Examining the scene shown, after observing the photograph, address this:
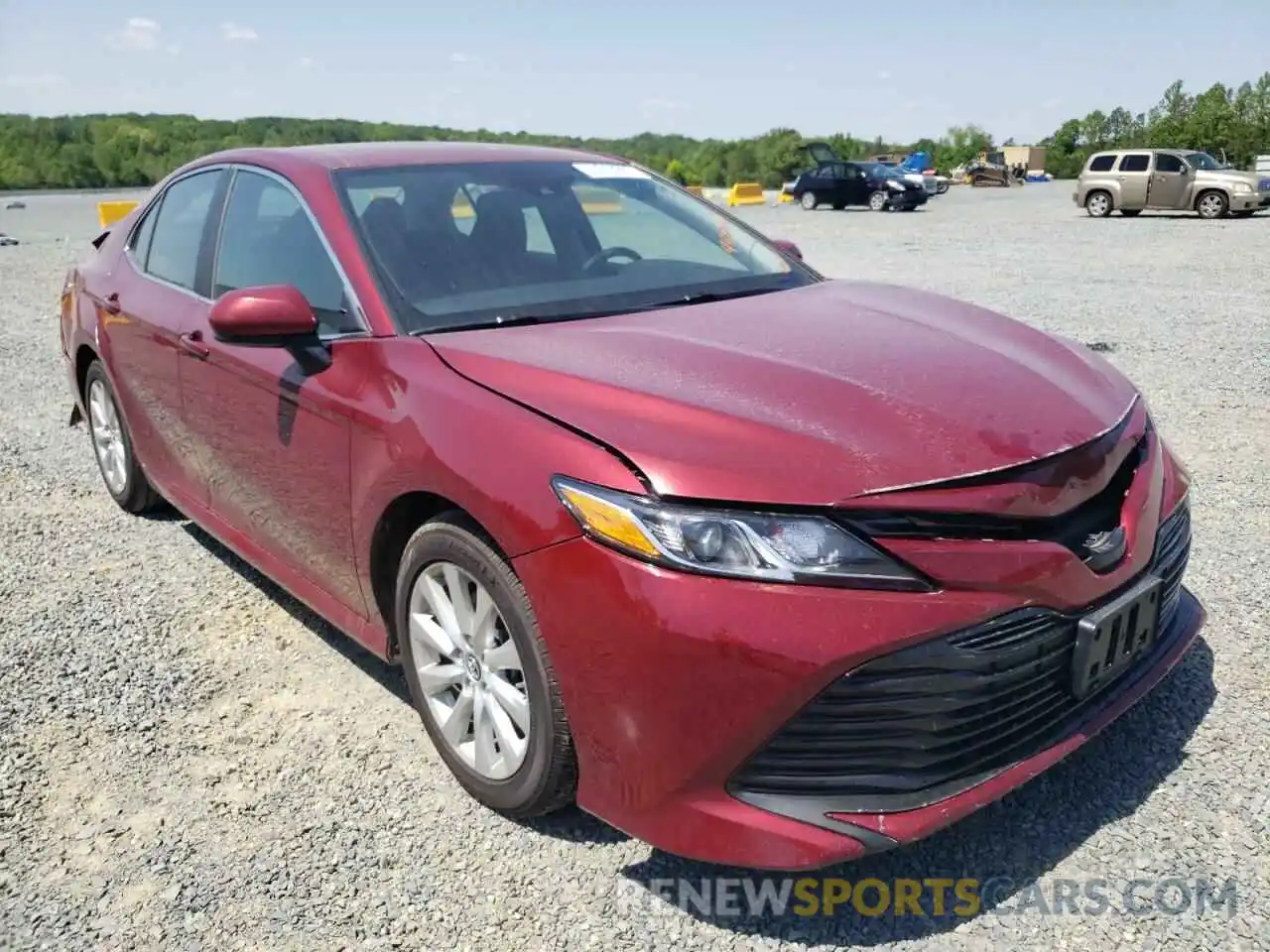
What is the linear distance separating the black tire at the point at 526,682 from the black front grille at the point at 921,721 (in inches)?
18.2

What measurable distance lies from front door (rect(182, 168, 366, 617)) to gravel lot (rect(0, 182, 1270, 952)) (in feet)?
1.39

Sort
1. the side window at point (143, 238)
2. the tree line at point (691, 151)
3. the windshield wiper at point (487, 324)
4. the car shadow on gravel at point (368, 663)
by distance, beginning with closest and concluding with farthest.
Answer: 1. the car shadow on gravel at point (368, 663)
2. the windshield wiper at point (487, 324)
3. the side window at point (143, 238)
4. the tree line at point (691, 151)

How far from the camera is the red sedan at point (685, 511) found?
201 centimetres

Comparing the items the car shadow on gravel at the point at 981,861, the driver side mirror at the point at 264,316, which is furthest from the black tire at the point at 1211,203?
the driver side mirror at the point at 264,316

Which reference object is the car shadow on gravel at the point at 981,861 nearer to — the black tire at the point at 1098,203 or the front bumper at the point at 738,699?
the front bumper at the point at 738,699

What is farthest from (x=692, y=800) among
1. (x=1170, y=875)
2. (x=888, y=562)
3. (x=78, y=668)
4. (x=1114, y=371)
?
(x=78, y=668)

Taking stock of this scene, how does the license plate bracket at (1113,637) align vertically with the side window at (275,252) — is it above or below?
below

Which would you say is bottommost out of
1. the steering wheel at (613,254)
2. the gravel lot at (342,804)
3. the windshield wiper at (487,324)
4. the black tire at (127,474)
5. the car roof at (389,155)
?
the gravel lot at (342,804)

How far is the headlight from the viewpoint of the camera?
1.98 metres

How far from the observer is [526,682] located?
2338 mm

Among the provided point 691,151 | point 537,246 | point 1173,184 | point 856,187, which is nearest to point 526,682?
point 537,246

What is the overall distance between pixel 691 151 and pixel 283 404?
8502cm

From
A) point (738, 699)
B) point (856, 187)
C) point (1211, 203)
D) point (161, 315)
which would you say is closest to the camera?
point (738, 699)

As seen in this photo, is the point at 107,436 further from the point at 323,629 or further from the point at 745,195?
the point at 745,195
